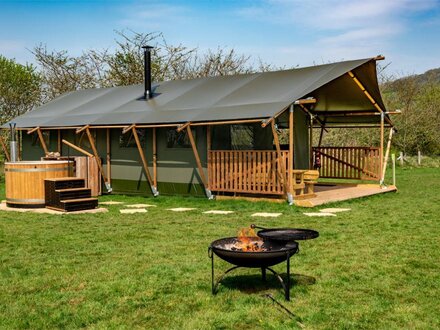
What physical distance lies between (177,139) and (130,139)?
1.79m

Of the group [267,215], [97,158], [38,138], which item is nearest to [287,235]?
[267,215]

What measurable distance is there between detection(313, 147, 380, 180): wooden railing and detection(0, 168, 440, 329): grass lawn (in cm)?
614

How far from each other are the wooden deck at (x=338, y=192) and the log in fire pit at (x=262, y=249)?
6576mm

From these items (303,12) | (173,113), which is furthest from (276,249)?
(303,12)

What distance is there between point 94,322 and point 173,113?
9.86m

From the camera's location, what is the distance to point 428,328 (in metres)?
4.36

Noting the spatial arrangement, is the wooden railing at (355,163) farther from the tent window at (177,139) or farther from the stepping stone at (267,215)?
the stepping stone at (267,215)

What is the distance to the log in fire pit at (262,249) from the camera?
194 inches

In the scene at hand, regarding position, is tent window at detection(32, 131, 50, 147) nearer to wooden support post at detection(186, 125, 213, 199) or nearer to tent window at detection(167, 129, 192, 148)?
tent window at detection(167, 129, 192, 148)

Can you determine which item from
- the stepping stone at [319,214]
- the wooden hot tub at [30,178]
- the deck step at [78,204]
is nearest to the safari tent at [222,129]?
the stepping stone at [319,214]

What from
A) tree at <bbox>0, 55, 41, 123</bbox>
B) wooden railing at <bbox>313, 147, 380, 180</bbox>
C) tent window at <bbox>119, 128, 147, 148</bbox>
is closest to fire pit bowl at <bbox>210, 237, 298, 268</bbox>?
tent window at <bbox>119, 128, 147, 148</bbox>

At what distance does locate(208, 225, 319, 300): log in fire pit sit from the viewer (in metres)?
4.94

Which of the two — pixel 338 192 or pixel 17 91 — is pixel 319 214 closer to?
pixel 338 192

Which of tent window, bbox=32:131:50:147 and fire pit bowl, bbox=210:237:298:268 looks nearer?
A: fire pit bowl, bbox=210:237:298:268
